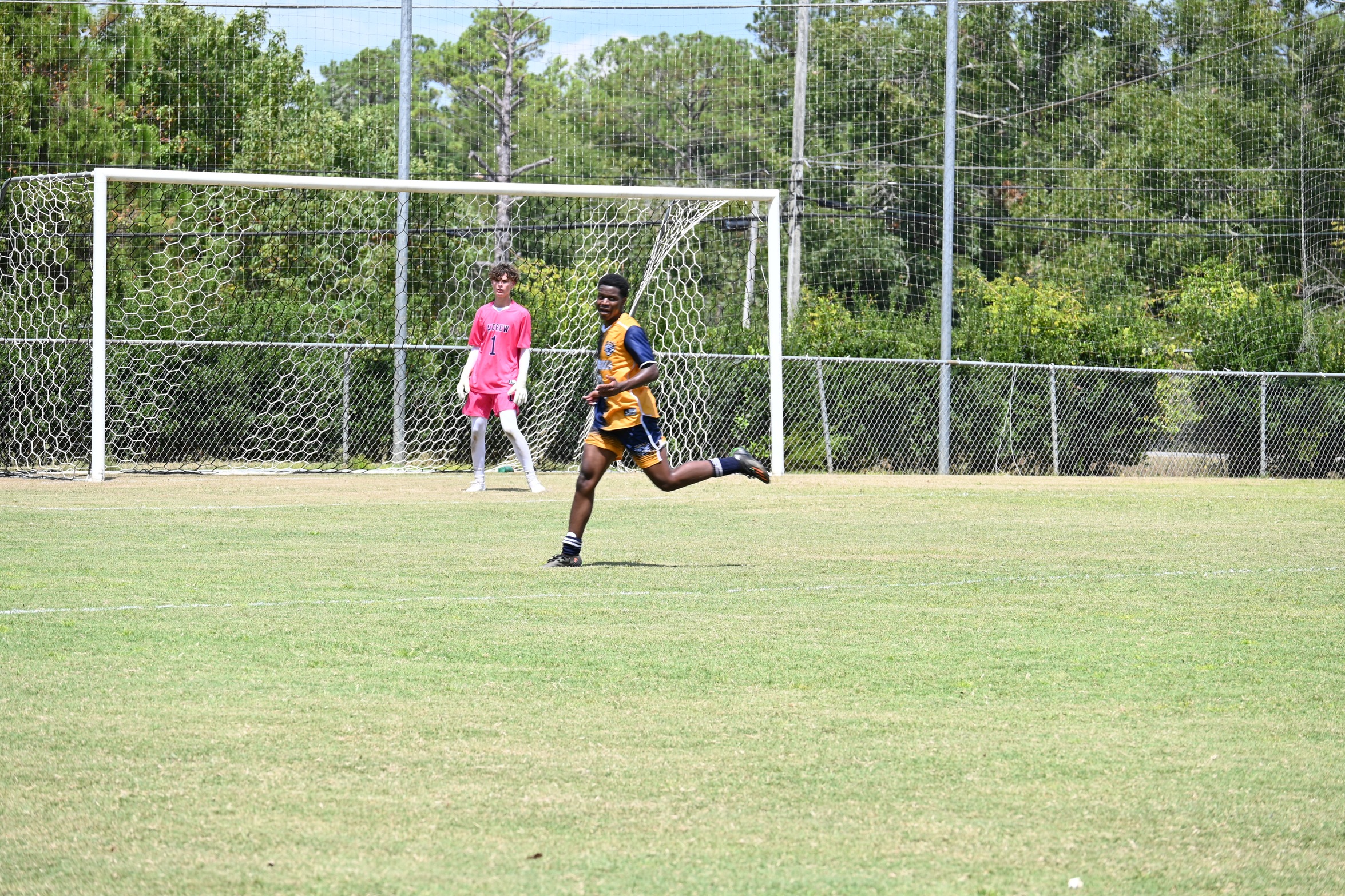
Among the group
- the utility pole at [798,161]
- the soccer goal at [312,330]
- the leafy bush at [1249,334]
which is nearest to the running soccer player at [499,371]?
the soccer goal at [312,330]

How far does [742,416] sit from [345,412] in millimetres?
5325

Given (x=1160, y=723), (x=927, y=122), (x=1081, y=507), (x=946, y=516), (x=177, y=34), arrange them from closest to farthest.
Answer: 1. (x=1160, y=723)
2. (x=946, y=516)
3. (x=1081, y=507)
4. (x=927, y=122)
5. (x=177, y=34)

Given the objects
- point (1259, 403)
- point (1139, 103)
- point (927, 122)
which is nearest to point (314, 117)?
point (927, 122)

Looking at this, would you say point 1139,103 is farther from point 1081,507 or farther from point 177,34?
point 1081,507

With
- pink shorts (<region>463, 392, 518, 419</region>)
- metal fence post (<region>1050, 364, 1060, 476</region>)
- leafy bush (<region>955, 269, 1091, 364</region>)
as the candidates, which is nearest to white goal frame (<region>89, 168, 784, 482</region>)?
pink shorts (<region>463, 392, 518, 419</region>)

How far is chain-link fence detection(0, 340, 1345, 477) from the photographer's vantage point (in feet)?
64.2

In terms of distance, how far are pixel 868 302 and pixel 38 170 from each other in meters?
14.5

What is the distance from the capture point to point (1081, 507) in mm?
15188

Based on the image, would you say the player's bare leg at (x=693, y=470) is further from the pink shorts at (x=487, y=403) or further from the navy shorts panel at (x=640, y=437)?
the pink shorts at (x=487, y=403)

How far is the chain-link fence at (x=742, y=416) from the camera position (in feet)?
64.2

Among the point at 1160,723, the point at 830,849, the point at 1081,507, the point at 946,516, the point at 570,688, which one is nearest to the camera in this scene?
the point at 830,849

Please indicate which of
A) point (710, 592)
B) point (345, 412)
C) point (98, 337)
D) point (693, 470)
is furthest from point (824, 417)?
point (710, 592)

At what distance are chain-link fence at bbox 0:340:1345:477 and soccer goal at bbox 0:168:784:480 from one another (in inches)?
1.7

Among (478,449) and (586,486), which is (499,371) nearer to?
(478,449)
